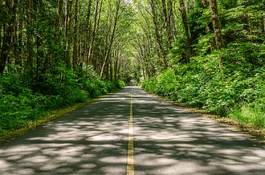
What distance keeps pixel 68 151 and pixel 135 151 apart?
166 cm

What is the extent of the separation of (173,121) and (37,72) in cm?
1016

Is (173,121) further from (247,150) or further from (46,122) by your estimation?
(247,150)

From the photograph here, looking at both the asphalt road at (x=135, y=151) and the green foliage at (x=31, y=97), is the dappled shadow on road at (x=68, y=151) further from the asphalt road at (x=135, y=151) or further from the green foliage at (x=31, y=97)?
the green foliage at (x=31, y=97)

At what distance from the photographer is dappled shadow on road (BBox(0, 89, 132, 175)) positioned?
318 inches

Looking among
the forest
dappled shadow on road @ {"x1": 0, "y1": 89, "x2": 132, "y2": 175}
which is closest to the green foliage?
the forest

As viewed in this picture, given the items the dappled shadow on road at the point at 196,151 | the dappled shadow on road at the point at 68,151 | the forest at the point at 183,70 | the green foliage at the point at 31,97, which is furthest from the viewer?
the forest at the point at 183,70

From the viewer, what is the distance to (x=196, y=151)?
969cm

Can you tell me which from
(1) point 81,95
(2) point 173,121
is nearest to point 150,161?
(2) point 173,121

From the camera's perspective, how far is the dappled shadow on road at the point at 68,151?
8086 millimetres

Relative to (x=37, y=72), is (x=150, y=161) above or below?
below

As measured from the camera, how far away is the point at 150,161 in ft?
28.4

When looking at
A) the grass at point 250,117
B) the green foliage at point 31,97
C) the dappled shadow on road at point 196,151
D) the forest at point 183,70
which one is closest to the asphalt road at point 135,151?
Result: the dappled shadow on road at point 196,151

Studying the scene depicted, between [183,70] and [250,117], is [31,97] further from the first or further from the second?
[183,70]

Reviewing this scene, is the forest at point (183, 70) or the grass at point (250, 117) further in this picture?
the forest at point (183, 70)
